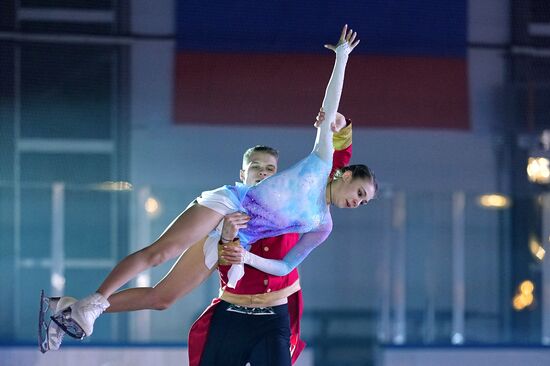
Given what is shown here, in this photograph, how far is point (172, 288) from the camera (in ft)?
11.7

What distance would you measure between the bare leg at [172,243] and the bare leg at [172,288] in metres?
0.31

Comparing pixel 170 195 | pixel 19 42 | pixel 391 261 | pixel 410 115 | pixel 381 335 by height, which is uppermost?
pixel 19 42

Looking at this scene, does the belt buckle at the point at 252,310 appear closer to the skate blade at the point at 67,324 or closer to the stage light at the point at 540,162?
the skate blade at the point at 67,324

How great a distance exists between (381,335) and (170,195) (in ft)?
4.72

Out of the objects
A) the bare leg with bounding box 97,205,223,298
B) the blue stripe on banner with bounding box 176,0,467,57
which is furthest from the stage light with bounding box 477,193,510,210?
the bare leg with bounding box 97,205,223,298

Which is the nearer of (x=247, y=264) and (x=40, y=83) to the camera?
(x=247, y=264)

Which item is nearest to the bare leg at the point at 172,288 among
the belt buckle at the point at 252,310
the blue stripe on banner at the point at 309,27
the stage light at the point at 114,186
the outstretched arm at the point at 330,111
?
the belt buckle at the point at 252,310

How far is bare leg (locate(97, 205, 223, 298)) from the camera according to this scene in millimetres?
3186

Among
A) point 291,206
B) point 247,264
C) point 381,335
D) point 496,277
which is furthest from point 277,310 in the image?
point 496,277

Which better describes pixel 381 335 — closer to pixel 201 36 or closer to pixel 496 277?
pixel 496 277

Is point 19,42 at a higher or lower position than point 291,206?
higher

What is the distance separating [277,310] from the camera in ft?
11.2

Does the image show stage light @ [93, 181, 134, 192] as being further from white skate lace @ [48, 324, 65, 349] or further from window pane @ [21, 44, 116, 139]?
white skate lace @ [48, 324, 65, 349]

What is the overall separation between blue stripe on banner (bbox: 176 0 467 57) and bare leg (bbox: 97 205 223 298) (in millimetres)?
2998
